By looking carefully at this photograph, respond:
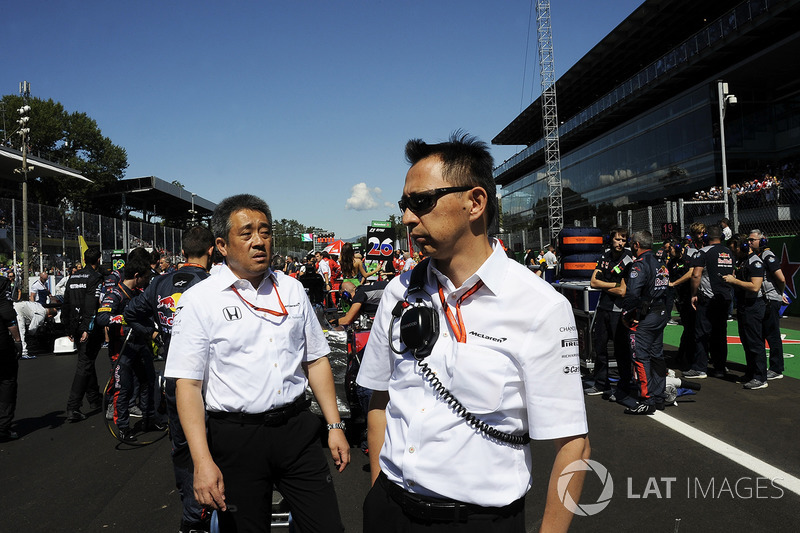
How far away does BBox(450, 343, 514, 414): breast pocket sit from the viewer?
5.57 feet

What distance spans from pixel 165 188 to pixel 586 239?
160 ft

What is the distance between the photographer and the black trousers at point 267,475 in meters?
2.63

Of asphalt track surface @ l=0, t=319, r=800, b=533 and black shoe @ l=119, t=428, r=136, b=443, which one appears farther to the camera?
black shoe @ l=119, t=428, r=136, b=443

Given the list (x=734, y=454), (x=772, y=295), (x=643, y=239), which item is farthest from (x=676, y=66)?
(x=734, y=454)

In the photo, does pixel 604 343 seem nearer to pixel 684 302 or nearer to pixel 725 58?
pixel 684 302

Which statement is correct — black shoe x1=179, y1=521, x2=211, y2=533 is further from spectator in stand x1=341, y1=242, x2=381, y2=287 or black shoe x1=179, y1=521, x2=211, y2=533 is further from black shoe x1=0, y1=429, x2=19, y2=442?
spectator in stand x1=341, y1=242, x2=381, y2=287

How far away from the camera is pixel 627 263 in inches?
280

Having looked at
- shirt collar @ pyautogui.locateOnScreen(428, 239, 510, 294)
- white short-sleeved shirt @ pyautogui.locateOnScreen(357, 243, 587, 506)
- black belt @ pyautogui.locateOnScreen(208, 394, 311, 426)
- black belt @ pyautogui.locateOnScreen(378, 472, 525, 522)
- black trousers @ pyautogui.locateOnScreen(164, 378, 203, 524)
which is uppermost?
shirt collar @ pyautogui.locateOnScreen(428, 239, 510, 294)

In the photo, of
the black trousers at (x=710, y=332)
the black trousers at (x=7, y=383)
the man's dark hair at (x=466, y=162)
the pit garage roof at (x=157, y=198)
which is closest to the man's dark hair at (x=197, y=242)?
the man's dark hair at (x=466, y=162)

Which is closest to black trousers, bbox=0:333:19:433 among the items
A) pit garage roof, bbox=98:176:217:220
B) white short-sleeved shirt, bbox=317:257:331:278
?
white short-sleeved shirt, bbox=317:257:331:278

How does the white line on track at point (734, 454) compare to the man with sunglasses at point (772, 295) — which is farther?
the man with sunglasses at point (772, 295)

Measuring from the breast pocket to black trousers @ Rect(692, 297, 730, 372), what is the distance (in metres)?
7.80

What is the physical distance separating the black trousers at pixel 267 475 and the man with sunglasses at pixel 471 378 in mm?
863

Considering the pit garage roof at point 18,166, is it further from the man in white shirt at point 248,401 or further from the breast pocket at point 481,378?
the breast pocket at point 481,378
